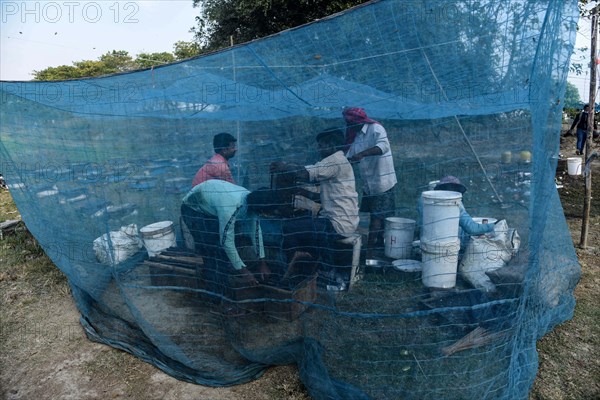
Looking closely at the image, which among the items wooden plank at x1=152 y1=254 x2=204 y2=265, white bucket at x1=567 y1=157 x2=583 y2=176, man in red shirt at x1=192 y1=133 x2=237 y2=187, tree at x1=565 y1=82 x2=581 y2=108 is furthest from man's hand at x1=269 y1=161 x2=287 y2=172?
white bucket at x1=567 y1=157 x2=583 y2=176

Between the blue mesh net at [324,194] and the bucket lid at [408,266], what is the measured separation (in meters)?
0.02

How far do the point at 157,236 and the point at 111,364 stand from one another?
1067 millimetres

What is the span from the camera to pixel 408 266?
313 centimetres

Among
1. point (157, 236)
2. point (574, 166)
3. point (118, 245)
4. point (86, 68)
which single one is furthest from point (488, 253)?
point (86, 68)

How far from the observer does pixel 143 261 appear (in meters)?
3.49

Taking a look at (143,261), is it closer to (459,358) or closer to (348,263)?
(348,263)

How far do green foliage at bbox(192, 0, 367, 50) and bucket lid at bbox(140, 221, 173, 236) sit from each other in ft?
24.5

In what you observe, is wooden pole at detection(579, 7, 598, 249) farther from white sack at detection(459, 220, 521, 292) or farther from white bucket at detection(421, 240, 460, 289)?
white bucket at detection(421, 240, 460, 289)

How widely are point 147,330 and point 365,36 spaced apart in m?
2.65

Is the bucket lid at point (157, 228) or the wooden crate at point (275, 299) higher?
the bucket lid at point (157, 228)

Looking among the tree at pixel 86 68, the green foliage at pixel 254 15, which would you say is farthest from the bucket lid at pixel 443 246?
the tree at pixel 86 68

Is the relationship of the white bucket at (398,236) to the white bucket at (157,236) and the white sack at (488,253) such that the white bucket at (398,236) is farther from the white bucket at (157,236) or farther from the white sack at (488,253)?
the white bucket at (157,236)

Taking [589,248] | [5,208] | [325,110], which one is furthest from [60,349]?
[5,208]

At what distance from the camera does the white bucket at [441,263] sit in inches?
113
